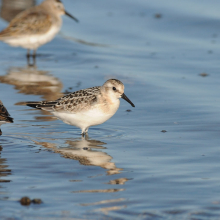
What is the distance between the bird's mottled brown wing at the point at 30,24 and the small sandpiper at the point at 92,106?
22.3 feet

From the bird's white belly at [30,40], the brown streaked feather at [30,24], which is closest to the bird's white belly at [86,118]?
the bird's white belly at [30,40]

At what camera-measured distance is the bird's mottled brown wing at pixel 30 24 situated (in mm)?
15176

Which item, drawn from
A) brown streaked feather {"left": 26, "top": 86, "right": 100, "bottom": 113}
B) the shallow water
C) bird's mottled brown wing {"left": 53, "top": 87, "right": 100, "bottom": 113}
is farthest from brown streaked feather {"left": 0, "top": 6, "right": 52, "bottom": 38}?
bird's mottled brown wing {"left": 53, "top": 87, "right": 100, "bottom": 113}

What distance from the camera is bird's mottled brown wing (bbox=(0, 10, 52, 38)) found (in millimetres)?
15176

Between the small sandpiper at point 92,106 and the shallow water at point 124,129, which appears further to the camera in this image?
the small sandpiper at point 92,106

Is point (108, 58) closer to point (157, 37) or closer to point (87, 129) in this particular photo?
point (157, 37)

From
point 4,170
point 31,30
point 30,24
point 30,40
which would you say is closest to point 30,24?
point 30,24

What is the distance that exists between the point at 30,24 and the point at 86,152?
8.32 metres

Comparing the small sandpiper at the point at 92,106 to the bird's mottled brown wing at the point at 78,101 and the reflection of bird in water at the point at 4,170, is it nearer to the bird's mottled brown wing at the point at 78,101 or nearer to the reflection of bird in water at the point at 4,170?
the bird's mottled brown wing at the point at 78,101

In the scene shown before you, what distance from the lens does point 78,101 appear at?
879cm

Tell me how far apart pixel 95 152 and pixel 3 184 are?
1912 mm

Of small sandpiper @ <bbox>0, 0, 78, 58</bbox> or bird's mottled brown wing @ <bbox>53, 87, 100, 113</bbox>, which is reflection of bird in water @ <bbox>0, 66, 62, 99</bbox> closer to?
small sandpiper @ <bbox>0, 0, 78, 58</bbox>

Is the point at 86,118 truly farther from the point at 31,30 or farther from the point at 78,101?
the point at 31,30

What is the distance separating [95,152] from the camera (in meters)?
7.92
